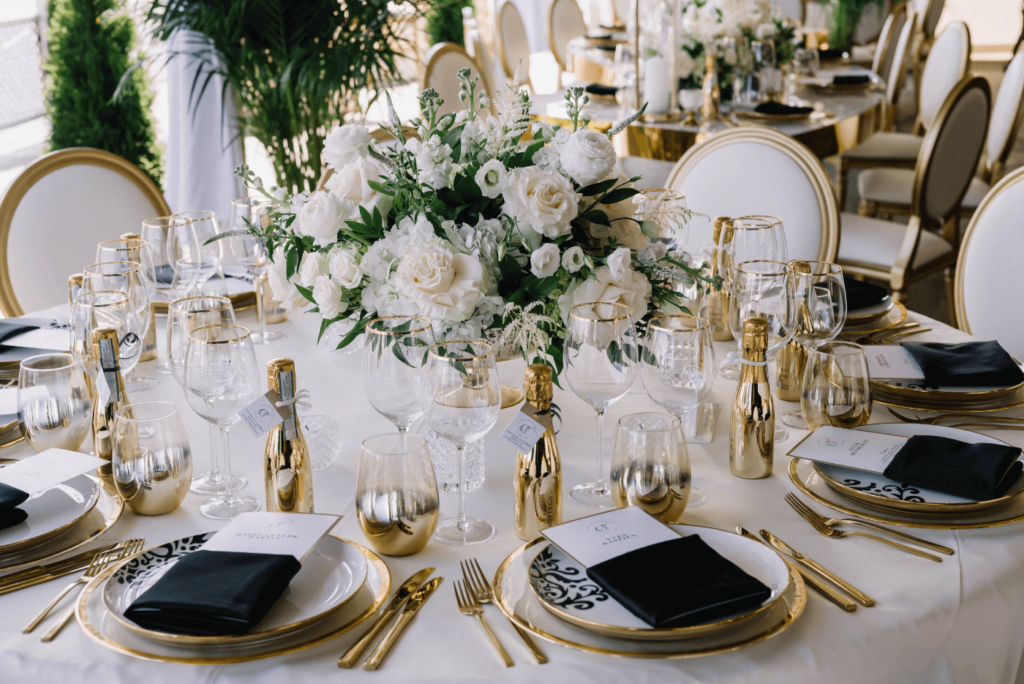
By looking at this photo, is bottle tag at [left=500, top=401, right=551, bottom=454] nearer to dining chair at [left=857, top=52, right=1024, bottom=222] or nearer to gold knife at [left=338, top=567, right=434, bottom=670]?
gold knife at [left=338, top=567, right=434, bottom=670]

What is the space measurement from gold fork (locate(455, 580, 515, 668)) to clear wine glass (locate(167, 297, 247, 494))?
37 cm

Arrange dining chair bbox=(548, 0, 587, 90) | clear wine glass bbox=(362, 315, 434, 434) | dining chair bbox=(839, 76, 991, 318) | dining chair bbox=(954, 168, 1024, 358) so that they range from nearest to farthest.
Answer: clear wine glass bbox=(362, 315, 434, 434) → dining chair bbox=(954, 168, 1024, 358) → dining chair bbox=(839, 76, 991, 318) → dining chair bbox=(548, 0, 587, 90)

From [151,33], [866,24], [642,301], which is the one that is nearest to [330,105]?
[151,33]

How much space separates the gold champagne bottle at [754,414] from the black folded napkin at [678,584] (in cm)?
27

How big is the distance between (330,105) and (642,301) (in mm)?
2891

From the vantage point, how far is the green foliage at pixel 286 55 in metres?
3.41

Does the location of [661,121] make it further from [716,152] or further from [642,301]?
[642,301]

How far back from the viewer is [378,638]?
0.86m

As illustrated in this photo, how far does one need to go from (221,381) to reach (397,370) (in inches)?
8.3

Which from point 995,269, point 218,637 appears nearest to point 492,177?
point 218,637

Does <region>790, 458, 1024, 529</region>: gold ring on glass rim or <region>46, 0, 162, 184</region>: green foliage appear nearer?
<region>790, 458, 1024, 529</region>: gold ring on glass rim

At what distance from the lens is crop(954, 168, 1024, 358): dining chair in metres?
1.97

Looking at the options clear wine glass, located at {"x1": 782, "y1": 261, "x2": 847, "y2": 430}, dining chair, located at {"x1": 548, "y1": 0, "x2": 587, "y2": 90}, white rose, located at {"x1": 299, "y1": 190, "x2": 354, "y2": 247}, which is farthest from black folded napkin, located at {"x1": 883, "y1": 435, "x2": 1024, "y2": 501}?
dining chair, located at {"x1": 548, "y1": 0, "x2": 587, "y2": 90}

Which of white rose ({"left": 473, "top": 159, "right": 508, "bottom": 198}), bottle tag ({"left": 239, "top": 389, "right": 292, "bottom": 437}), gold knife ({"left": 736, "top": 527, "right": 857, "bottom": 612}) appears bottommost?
gold knife ({"left": 736, "top": 527, "right": 857, "bottom": 612})
